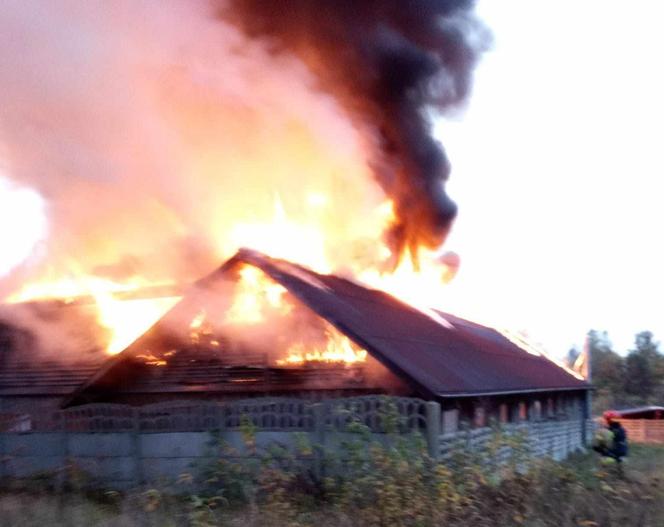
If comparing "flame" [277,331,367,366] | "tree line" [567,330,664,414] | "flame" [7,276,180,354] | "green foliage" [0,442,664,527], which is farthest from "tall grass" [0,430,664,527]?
"tree line" [567,330,664,414]

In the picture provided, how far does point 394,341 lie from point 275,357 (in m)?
2.01

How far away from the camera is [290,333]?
49.2ft

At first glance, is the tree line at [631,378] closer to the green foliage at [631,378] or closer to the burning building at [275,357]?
the green foliage at [631,378]

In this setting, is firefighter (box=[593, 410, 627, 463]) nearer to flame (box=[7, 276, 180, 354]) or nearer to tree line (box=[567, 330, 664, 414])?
flame (box=[7, 276, 180, 354])

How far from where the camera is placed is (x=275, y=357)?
49.2 ft

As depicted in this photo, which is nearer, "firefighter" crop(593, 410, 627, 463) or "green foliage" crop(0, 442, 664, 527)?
"green foliage" crop(0, 442, 664, 527)

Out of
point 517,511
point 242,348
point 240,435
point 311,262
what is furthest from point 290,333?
point 517,511

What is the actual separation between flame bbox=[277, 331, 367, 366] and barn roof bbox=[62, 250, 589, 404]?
1.18 feet

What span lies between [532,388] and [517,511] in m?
10.2

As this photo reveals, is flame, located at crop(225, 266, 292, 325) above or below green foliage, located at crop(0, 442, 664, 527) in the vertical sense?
above

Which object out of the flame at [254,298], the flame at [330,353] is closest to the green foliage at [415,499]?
Result: the flame at [330,353]

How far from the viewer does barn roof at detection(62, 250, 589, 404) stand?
1356 centimetres

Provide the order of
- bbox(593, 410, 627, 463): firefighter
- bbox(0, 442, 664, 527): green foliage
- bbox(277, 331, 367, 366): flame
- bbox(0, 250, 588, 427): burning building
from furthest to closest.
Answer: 1. bbox(277, 331, 367, 366): flame
2. bbox(0, 250, 588, 427): burning building
3. bbox(593, 410, 627, 463): firefighter
4. bbox(0, 442, 664, 527): green foliage

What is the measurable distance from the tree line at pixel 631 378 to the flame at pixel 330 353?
1556 inches
